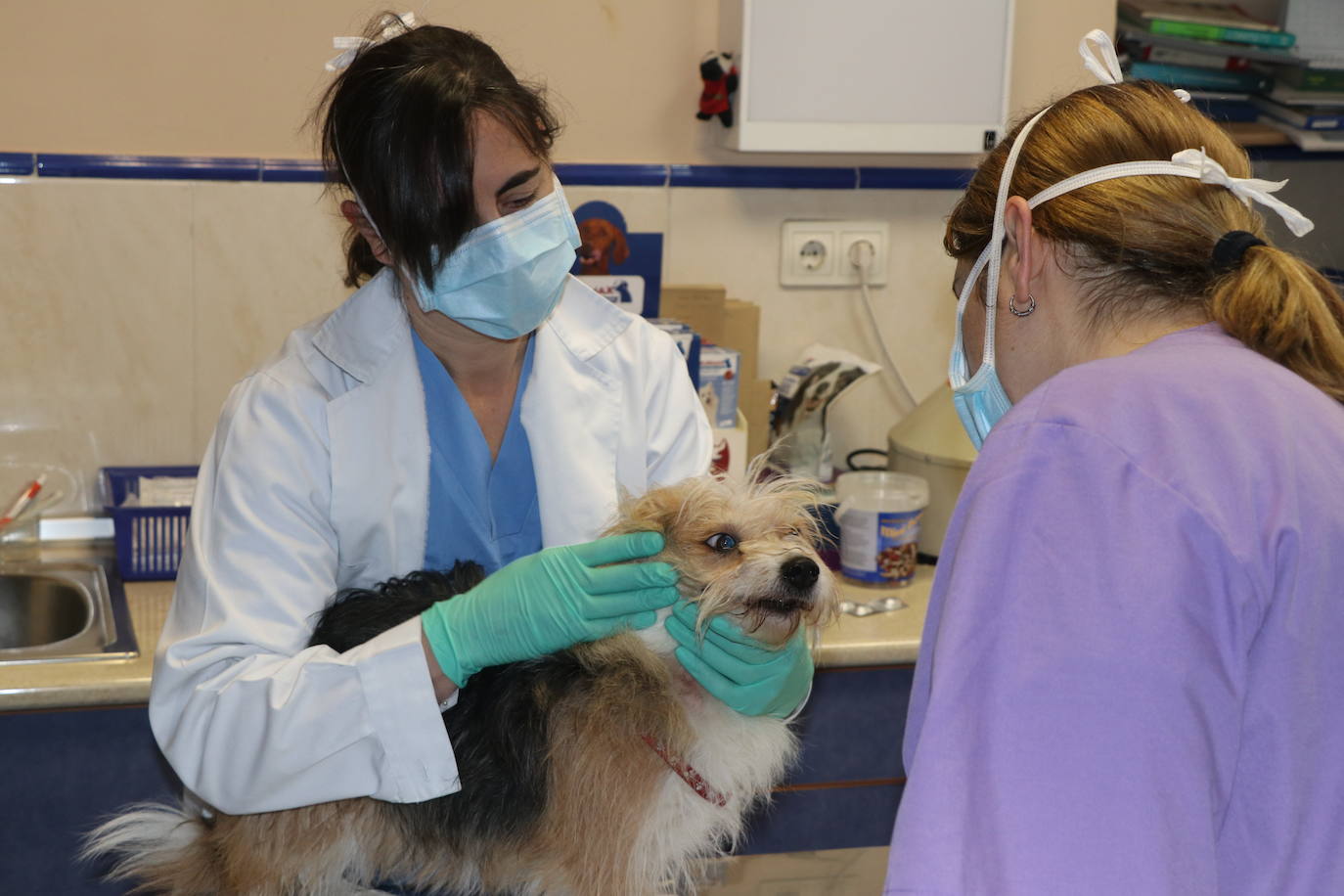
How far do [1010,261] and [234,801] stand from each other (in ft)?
3.39

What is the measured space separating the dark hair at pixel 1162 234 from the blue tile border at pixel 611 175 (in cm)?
157

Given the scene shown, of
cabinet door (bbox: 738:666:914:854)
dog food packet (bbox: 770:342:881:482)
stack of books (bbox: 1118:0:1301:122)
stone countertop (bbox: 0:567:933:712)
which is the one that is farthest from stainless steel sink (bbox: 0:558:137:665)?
stack of books (bbox: 1118:0:1301:122)

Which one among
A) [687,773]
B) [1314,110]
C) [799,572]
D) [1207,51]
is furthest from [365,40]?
[1314,110]

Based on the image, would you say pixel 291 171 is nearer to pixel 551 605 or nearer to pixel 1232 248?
pixel 551 605

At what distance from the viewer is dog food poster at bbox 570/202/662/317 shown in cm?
248

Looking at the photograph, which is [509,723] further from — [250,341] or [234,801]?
[250,341]

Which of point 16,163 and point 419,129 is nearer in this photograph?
point 419,129

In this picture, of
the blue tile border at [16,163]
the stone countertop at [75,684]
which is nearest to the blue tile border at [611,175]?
the blue tile border at [16,163]

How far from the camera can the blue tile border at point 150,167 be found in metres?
2.39

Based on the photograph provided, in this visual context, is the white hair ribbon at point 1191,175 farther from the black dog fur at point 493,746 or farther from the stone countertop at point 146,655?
the stone countertop at point 146,655

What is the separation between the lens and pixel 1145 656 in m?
0.83

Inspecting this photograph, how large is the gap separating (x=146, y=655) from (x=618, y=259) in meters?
1.14

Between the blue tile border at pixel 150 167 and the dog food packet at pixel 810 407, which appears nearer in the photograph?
the blue tile border at pixel 150 167

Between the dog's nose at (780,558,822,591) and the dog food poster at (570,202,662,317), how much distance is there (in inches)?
48.0
